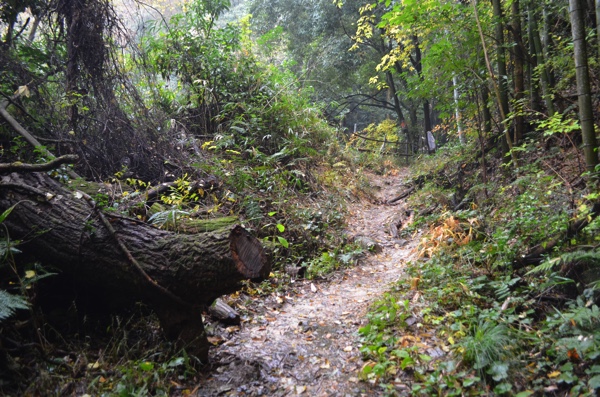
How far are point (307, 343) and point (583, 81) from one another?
3.74 m

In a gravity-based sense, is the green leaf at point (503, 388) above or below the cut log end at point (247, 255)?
below

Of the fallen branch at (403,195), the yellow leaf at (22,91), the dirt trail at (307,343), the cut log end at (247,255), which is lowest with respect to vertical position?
the fallen branch at (403,195)

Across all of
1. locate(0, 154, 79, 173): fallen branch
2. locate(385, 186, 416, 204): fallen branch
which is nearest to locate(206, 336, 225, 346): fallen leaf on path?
locate(0, 154, 79, 173): fallen branch

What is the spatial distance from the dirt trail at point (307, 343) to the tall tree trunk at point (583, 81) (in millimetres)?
2704

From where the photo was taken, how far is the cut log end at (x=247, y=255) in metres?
2.91

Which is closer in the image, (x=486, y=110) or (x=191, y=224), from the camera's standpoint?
(x=191, y=224)

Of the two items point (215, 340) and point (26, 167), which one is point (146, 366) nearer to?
point (215, 340)

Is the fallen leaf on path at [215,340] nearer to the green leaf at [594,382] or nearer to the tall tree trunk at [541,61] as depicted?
the green leaf at [594,382]

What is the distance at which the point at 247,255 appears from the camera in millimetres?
3010

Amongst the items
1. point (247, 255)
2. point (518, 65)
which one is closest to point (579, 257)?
point (247, 255)

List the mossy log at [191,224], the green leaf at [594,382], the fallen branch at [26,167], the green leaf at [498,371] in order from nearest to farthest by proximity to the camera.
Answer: the green leaf at [594,382] < the green leaf at [498,371] < the fallen branch at [26,167] < the mossy log at [191,224]

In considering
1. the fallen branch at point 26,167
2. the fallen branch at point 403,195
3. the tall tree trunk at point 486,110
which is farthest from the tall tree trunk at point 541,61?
the fallen branch at point 26,167

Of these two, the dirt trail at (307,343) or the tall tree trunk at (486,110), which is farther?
the tall tree trunk at (486,110)

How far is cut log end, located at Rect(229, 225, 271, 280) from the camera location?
2912 millimetres
